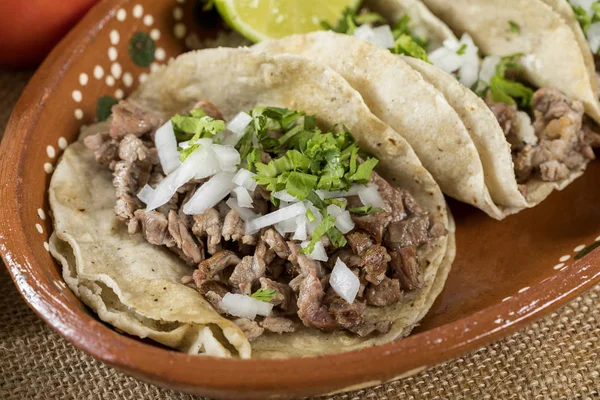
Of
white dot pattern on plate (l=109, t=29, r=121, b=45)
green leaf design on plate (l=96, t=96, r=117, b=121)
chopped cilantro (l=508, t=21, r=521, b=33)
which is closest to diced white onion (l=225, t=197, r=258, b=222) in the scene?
green leaf design on plate (l=96, t=96, r=117, b=121)

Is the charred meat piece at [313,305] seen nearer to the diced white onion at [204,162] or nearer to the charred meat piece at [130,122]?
the diced white onion at [204,162]

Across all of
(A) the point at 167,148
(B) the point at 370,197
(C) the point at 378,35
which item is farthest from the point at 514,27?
(A) the point at 167,148

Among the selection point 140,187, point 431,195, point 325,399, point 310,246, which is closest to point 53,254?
point 140,187

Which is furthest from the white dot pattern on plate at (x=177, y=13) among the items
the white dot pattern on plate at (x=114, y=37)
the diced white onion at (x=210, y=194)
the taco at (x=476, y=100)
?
the diced white onion at (x=210, y=194)

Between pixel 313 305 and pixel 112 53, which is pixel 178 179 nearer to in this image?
pixel 313 305

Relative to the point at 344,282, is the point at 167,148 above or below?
above

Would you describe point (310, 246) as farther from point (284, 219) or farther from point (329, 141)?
point (329, 141)

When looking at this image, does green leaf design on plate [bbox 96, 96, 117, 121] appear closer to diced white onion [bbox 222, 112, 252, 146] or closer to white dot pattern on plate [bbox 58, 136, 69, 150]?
white dot pattern on plate [bbox 58, 136, 69, 150]
